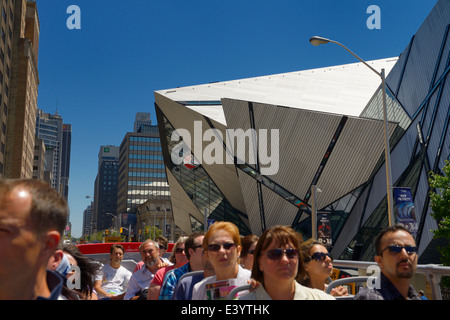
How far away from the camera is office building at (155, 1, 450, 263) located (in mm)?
25500

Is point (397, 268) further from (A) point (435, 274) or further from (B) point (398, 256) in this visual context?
(A) point (435, 274)

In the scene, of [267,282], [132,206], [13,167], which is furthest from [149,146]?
[267,282]

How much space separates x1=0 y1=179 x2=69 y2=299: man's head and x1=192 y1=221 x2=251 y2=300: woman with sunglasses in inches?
97.3

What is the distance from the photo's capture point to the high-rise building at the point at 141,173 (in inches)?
6777

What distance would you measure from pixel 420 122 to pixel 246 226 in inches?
1055

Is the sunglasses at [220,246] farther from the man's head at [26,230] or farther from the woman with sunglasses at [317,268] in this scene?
the man's head at [26,230]

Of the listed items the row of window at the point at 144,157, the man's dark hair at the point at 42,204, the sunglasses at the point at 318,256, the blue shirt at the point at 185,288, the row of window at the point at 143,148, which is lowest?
the blue shirt at the point at 185,288

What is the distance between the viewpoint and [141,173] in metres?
174

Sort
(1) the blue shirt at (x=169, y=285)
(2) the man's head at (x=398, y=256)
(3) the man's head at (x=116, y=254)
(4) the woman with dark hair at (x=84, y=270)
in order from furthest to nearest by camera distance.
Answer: (3) the man's head at (x=116, y=254)
(1) the blue shirt at (x=169, y=285)
(4) the woman with dark hair at (x=84, y=270)
(2) the man's head at (x=398, y=256)

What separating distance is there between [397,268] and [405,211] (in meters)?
11.2

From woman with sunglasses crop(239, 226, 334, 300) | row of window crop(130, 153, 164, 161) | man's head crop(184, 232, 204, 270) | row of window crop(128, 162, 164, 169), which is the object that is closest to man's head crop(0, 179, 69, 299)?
woman with sunglasses crop(239, 226, 334, 300)

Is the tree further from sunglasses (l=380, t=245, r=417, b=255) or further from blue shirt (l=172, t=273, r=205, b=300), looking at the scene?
sunglasses (l=380, t=245, r=417, b=255)

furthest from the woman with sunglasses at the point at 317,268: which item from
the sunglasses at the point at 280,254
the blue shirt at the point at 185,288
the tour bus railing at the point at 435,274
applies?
the sunglasses at the point at 280,254

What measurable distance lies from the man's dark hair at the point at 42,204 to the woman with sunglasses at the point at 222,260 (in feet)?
8.16
